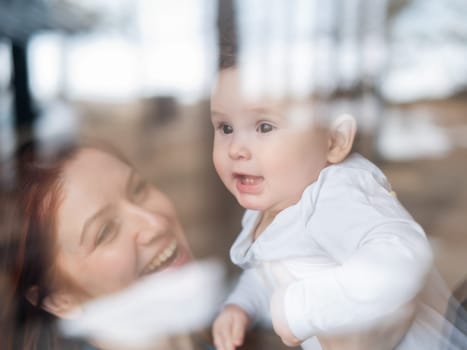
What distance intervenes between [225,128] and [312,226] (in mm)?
201

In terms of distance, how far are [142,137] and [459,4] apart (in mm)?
567

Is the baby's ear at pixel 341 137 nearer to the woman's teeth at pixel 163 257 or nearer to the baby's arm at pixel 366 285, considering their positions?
the baby's arm at pixel 366 285

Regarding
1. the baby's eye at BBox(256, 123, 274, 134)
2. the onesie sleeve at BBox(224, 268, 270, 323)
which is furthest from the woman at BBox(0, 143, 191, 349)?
the baby's eye at BBox(256, 123, 274, 134)

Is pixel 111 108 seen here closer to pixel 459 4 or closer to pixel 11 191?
pixel 11 191

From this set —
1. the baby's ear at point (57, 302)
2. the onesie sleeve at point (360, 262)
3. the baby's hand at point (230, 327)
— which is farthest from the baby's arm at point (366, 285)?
the baby's ear at point (57, 302)

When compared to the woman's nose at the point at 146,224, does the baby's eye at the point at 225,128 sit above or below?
above

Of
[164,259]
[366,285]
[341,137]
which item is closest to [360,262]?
[366,285]

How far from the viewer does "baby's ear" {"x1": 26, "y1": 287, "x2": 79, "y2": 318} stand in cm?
102

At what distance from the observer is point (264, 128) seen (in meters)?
0.91

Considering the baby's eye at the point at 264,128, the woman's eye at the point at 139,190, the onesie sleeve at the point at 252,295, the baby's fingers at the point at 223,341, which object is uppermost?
the baby's eye at the point at 264,128

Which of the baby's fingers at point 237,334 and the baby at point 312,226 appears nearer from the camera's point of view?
the baby at point 312,226

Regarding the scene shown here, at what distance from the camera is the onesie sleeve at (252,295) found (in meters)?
0.95

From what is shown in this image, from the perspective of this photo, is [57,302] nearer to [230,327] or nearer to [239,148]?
[230,327]

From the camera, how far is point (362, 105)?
936 millimetres
